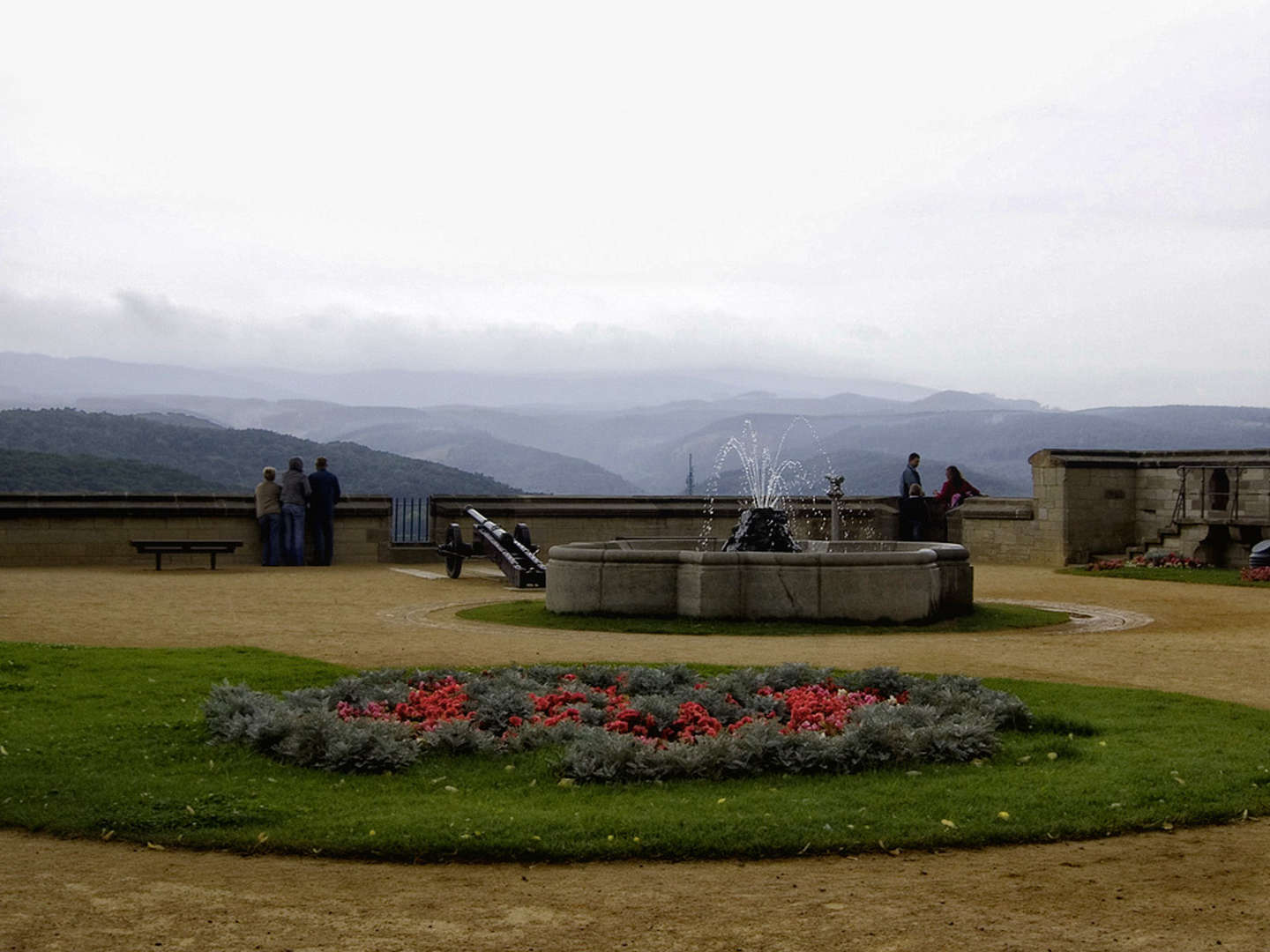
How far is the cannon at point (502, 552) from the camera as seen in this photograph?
20578 millimetres

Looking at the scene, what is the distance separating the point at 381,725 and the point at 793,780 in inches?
86.5

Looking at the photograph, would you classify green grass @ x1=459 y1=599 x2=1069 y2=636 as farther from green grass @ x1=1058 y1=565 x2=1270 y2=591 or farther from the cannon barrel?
green grass @ x1=1058 y1=565 x2=1270 y2=591

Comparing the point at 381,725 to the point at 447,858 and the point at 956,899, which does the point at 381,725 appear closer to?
the point at 447,858

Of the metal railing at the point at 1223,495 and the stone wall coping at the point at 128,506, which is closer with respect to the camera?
the stone wall coping at the point at 128,506

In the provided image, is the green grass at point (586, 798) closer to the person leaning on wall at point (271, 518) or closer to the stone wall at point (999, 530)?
the person leaning on wall at point (271, 518)

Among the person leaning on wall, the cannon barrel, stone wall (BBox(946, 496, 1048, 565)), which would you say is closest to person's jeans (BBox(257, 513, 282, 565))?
the person leaning on wall

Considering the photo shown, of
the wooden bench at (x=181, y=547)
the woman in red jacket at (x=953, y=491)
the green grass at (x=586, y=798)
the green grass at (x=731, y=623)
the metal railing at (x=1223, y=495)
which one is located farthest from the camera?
the woman in red jacket at (x=953, y=491)

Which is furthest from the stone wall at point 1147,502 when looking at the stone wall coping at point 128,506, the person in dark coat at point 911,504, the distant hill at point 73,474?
the distant hill at point 73,474

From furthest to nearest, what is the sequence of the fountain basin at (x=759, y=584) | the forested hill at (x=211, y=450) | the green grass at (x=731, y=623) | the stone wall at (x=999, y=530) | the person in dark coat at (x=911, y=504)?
the forested hill at (x=211, y=450), the stone wall at (x=999, y=530), the person in dark coat at (x=911, y=504), the fountain basin at (x=759, y=584), the green grass at (x=731, y=623)

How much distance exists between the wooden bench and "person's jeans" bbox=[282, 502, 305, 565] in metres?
0.92

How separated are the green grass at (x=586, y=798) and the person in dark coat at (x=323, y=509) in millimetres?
16145

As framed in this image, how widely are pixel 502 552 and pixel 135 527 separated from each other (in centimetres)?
752

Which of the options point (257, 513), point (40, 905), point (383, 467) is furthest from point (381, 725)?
point (383, 467)

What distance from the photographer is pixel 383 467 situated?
94688mm
